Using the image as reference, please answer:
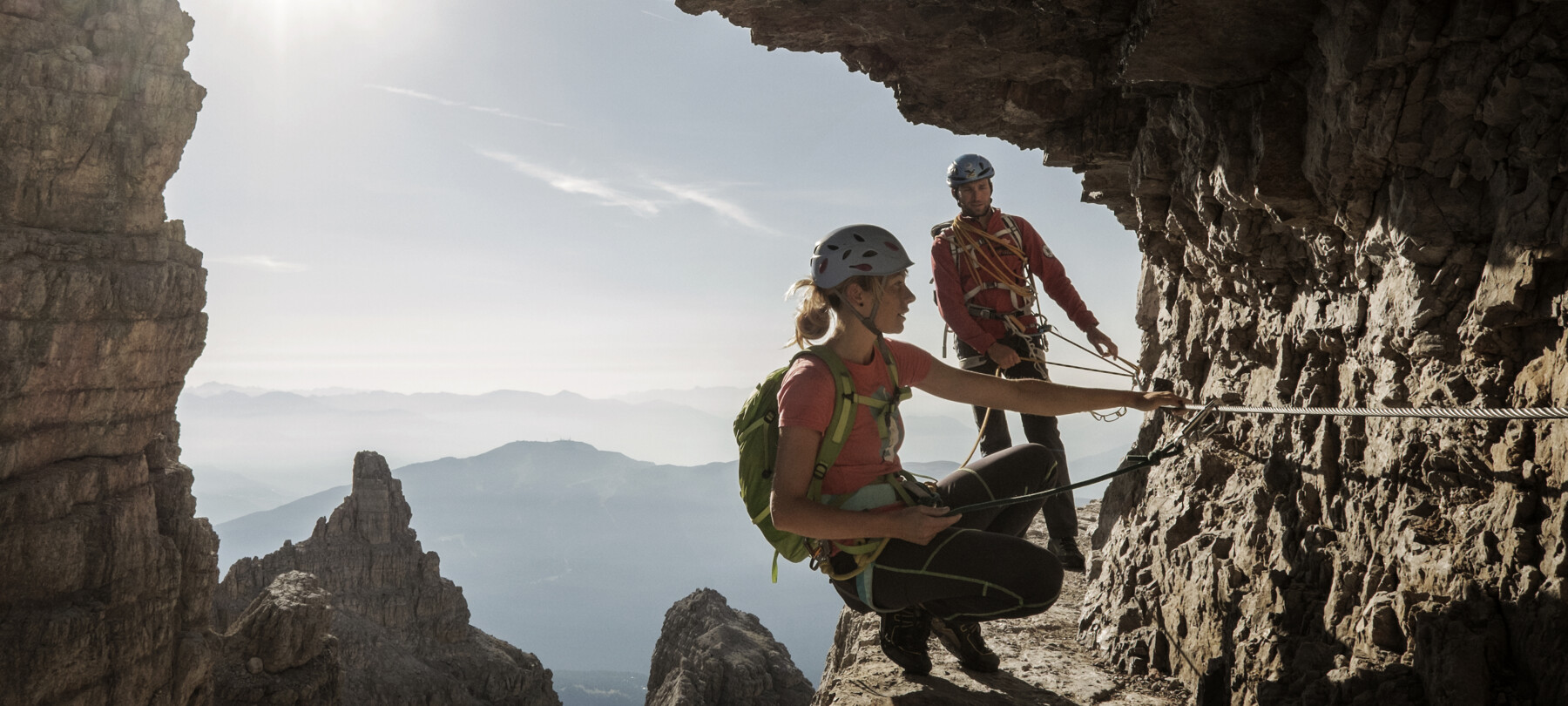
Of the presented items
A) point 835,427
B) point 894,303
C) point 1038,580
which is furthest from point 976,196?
point 1038,580

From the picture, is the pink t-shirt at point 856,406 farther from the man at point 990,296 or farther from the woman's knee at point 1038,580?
the man at point 990,296

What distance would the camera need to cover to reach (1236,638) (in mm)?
4953

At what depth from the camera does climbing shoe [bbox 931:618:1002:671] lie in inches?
213

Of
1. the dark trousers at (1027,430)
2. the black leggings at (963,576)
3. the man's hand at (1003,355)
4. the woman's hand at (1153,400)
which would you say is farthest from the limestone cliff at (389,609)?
the woman's hand at (1153,400)

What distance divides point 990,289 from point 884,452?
319 centimetres

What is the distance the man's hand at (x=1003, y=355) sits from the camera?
6891 mm

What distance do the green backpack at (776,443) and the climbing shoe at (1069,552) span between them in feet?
12.8

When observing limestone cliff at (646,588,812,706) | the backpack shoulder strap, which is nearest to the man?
the backpack shoulder strap

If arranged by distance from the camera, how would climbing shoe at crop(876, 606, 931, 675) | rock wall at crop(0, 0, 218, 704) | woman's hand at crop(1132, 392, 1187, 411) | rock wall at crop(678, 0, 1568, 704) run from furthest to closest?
rock wall at crop(0, 0, 218, 704) < climbing shoe at crop(876, 606, 931, 675) < woman's hand at crop(1132, 392, 1187, 411) < rock wall at crop(678, 0, 1568, 704)

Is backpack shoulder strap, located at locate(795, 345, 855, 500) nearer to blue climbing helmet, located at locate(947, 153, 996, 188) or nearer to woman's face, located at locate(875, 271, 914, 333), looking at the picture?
woman's face, located at locate(875, 271, 914, 333)

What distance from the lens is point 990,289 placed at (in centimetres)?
736

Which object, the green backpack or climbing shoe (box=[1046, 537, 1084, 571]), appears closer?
the green backpack

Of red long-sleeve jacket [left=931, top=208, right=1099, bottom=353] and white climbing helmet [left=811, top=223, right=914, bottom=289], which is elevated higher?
red long-sleeve jacket [left=931, top=208, right=1099, bottom=353]

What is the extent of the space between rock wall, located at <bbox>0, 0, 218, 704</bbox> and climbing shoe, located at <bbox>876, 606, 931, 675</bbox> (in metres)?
44.1
